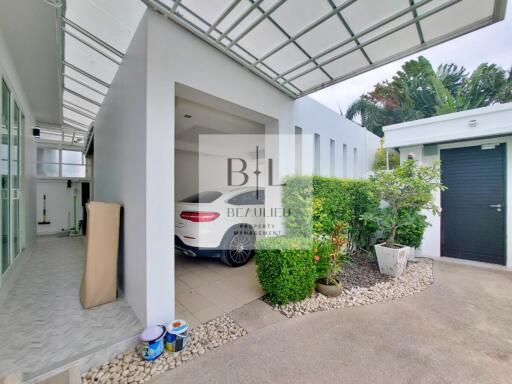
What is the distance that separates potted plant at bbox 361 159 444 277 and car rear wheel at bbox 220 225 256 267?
232 cm

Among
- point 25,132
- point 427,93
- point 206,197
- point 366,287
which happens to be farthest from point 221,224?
point 427,93

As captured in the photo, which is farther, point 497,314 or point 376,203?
point 376,203

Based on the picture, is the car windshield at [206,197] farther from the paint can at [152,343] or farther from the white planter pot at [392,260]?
the white planter pot at [392,260]

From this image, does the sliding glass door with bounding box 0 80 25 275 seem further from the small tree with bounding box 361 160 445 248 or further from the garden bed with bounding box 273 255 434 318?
the small tree with bounding box 361 160 445 248

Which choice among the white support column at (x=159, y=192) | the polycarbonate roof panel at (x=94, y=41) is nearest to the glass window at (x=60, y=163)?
the polycarbonate roof panel at (x=94, y=41)

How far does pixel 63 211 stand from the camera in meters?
8.70

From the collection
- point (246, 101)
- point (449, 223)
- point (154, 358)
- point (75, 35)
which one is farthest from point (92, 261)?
point (449, 223)

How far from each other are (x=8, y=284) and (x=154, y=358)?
289 centimetres

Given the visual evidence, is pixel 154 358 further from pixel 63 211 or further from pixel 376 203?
pixel 63 211

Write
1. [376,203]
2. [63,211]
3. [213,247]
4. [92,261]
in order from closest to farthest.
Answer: [92,261] → [213,247] → [376,203] → [63,211]

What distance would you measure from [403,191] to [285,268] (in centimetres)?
300

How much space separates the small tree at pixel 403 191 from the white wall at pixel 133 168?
3979 mm

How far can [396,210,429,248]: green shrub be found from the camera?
4.48 metres

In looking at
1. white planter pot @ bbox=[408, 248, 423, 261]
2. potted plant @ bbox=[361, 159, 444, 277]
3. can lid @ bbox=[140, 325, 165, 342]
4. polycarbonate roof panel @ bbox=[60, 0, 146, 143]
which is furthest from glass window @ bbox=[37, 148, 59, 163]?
white planter pot @ bbox=[408, 248, 423, 261]
